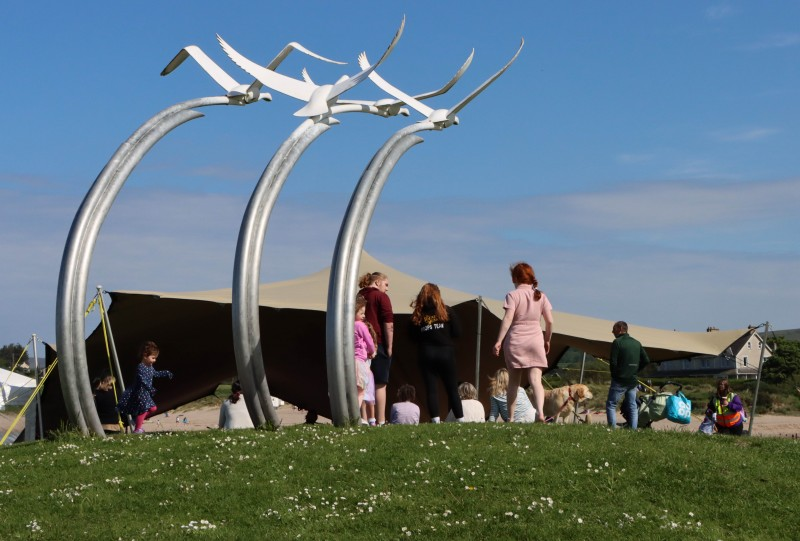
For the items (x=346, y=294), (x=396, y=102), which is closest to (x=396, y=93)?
(x=396, y=102)

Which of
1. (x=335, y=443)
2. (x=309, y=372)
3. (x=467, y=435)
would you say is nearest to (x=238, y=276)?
(x=335, y=443)

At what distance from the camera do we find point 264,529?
25.1ft

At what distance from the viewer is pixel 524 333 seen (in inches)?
443

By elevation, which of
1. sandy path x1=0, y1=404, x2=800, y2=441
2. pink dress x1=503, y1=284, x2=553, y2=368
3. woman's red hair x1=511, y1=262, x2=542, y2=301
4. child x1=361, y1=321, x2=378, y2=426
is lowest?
sandy path x1=0, y1=404, x2=800, y2=441

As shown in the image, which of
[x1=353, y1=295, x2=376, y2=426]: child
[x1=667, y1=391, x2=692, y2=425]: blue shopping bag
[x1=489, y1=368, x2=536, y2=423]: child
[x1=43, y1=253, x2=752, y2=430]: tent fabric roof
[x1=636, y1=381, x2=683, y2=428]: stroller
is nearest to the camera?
[x1=353, y1=295, x2=376, y2=426]: child

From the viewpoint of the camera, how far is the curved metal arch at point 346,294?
10.9 meters

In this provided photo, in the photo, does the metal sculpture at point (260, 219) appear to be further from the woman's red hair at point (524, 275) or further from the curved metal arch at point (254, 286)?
the woman's red hair at point (524, 275)

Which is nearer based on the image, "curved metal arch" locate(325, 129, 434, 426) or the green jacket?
"curved metal arch" locate(325, 129, 434, 426)

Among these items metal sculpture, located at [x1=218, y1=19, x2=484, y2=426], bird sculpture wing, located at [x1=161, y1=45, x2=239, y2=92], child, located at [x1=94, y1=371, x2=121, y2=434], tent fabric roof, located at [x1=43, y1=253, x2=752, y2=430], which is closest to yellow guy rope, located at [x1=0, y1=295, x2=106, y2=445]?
tent fabric roof, located at [x1=43, y1=253, x2=752, y2=430]

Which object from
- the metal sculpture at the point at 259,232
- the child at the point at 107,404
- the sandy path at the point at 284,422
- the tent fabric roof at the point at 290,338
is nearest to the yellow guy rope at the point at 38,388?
the tent fabric roof at the point at 290,338

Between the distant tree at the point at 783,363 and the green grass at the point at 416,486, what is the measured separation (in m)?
33.6

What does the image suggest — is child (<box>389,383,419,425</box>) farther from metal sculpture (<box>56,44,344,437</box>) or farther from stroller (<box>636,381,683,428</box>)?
stroller (<box>636,381,683,428</box>)

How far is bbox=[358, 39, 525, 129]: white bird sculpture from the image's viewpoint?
41.9ft

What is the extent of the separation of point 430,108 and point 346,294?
3.35m
